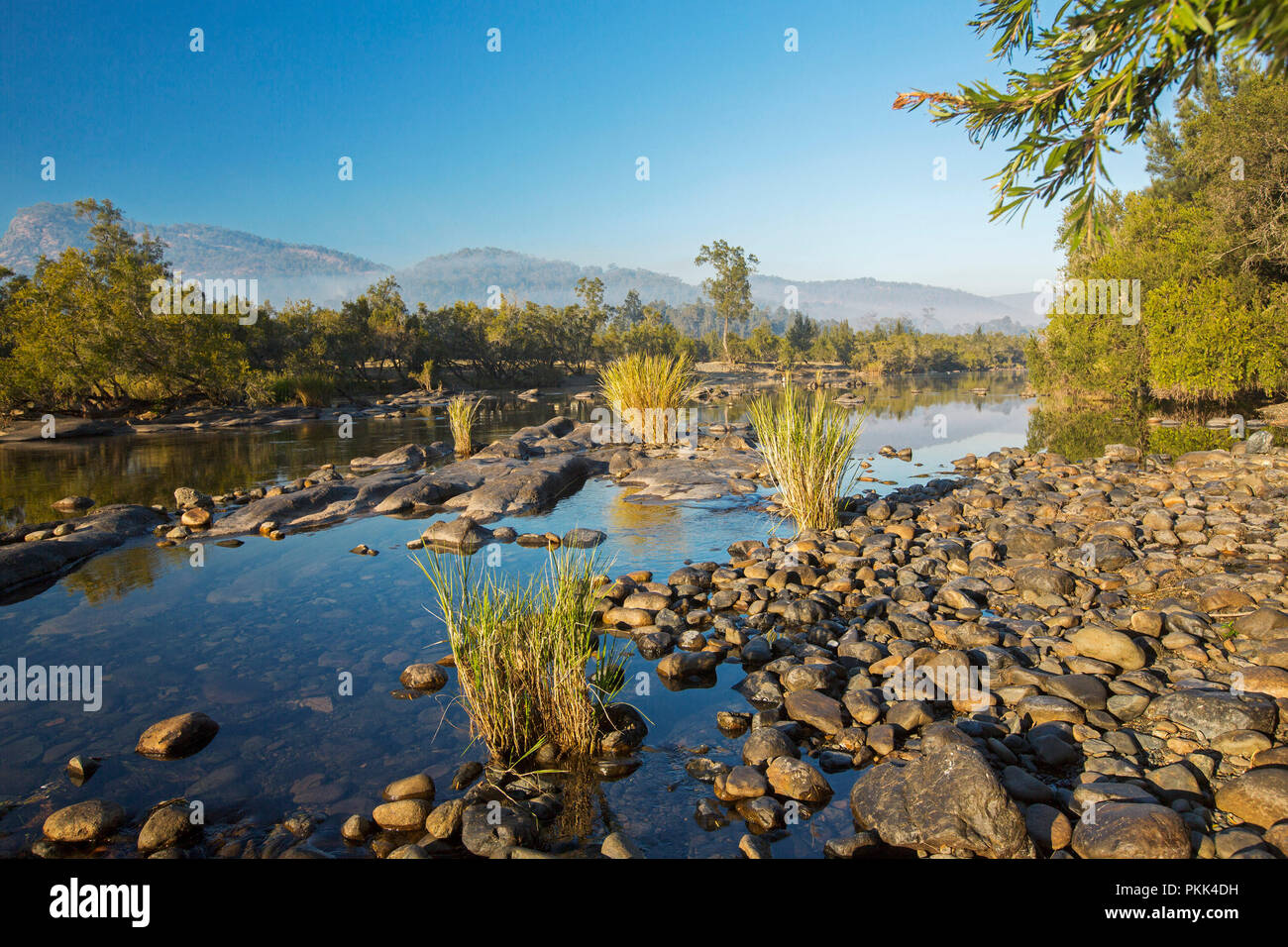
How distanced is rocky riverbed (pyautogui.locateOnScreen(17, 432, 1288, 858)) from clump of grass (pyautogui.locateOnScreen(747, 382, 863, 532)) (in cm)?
141

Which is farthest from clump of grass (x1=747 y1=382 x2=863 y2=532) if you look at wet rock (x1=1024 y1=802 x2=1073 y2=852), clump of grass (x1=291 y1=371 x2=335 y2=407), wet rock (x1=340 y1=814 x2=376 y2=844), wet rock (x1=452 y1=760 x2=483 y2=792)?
clump of grass (x1=291 y1=371 x2=335 y2=407)

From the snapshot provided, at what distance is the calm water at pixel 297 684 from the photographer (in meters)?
4.11

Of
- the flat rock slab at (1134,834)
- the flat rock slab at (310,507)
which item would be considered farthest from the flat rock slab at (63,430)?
the flat rock slab at (1134,834)

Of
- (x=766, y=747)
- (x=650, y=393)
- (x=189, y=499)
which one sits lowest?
(x=766, y=747)

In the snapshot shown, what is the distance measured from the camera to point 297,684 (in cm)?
582

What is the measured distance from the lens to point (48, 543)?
9.59 m

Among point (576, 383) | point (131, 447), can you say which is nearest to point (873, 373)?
point (576, 383)

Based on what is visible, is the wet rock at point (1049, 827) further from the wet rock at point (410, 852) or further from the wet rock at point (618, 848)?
the wet rock at point (410, 852)

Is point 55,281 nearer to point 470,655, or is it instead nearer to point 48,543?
point 48,543

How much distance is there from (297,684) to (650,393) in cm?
1404

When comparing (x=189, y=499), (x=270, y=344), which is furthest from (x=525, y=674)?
(x=270, y=344)

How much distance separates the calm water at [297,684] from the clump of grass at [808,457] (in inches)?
39.1

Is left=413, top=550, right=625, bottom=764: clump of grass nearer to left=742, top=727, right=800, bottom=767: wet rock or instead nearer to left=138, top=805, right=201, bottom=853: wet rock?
left=742, top=727, right=800, bottom=767: wet rock

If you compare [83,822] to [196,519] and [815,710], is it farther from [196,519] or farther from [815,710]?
[196,519]
